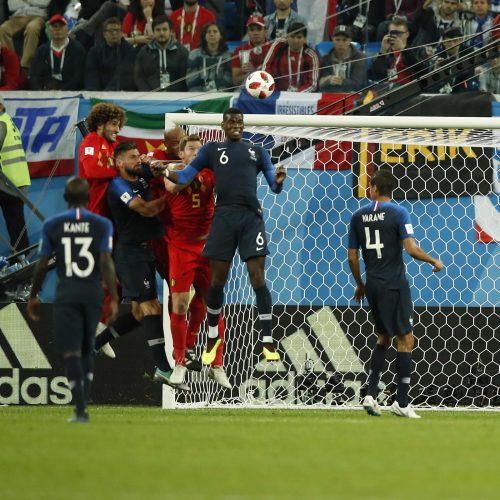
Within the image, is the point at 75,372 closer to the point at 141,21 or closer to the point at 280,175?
the point at 280,175

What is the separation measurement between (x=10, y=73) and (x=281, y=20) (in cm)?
342

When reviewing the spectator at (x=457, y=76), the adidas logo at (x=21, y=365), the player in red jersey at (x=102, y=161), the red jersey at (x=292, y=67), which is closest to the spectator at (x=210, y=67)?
the red jersey at (x=292, y=67)

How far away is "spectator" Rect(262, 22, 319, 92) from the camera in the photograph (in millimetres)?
14414

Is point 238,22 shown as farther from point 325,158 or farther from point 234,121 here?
point 234,121

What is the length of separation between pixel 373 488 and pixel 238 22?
10352mm

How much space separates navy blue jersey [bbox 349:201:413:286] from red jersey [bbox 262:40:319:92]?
4398mm

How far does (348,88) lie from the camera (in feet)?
47.3

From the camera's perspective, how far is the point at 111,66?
14844 mm

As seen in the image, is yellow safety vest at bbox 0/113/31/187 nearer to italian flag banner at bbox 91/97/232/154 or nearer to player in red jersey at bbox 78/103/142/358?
italian flag banner at bbox 91/97/232/154

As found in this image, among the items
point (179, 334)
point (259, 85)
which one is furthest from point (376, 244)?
point (259, 85)

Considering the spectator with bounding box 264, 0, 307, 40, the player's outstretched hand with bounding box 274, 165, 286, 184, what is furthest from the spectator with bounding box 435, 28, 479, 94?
the player's outstretched hand with bounding box 274, 165, 286, 184

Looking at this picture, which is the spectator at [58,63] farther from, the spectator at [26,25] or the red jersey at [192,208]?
the red jersey at [192,208]

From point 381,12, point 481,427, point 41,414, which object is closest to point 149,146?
point 381,12

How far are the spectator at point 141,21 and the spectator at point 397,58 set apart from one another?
2786 mm
